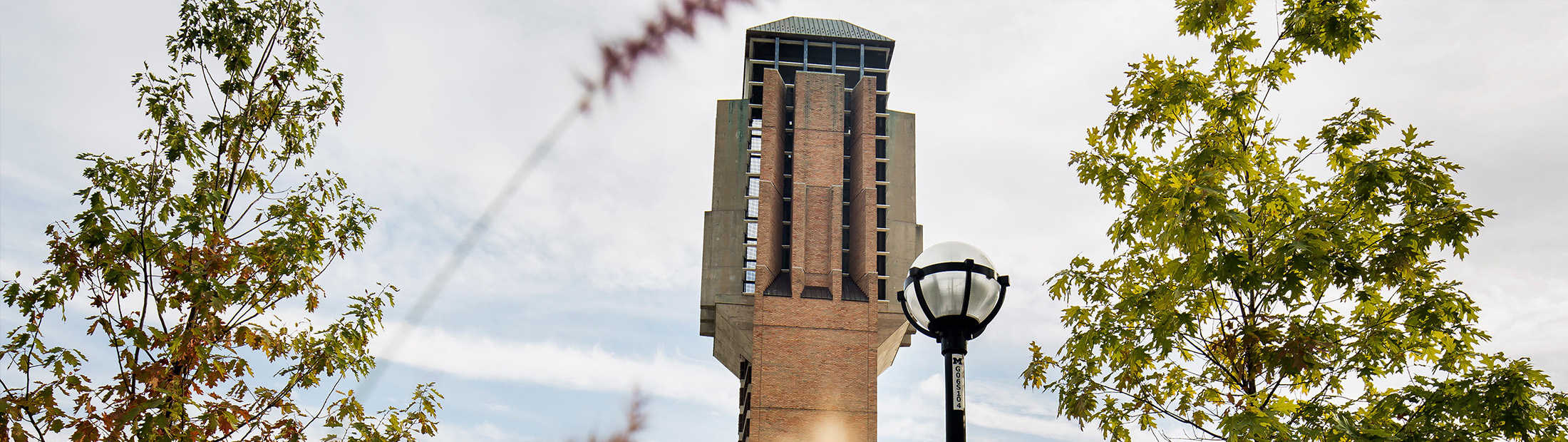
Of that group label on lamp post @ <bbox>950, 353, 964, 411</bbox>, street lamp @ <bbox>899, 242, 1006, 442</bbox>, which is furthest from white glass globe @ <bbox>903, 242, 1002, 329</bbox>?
label on lamp post @ <bbox>950, 353, 964, 411</bbox>

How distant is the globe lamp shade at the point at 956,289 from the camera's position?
23.3 feet

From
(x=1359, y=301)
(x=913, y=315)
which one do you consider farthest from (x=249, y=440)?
(x=1359, y=301)

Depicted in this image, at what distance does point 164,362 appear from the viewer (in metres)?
7.45

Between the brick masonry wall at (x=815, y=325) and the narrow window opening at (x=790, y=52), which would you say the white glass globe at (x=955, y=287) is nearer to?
the brick masonry wall at (x=815, y=325)

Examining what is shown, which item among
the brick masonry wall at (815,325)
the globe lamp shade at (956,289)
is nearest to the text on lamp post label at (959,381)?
the globe lamp shade at (956,289)

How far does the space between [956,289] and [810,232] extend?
149 feet

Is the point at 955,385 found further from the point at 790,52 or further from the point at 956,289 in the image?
the point at 790,52

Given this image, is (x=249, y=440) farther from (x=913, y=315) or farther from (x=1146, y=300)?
(x=1146, y=300)

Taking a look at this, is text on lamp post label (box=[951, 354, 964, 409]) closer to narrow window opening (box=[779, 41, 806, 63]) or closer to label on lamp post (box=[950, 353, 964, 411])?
label on lamp post (box=[950, 353, 964, 411])

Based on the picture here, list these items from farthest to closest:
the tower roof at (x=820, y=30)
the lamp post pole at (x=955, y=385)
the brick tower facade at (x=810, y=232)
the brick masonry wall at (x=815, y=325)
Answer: the tower roof at (x=820, y=30) < the brick tower facade at (x=810, y=232) < the brick masonry wall at (x=815, y=325) < the lamp post pole at (x=955, y=385)

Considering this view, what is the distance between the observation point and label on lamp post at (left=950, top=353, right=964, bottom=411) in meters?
7.17

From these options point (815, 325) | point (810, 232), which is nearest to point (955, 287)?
point (815, 325)

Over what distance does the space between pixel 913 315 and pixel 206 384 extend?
4.96m

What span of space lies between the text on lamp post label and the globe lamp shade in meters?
0.15
